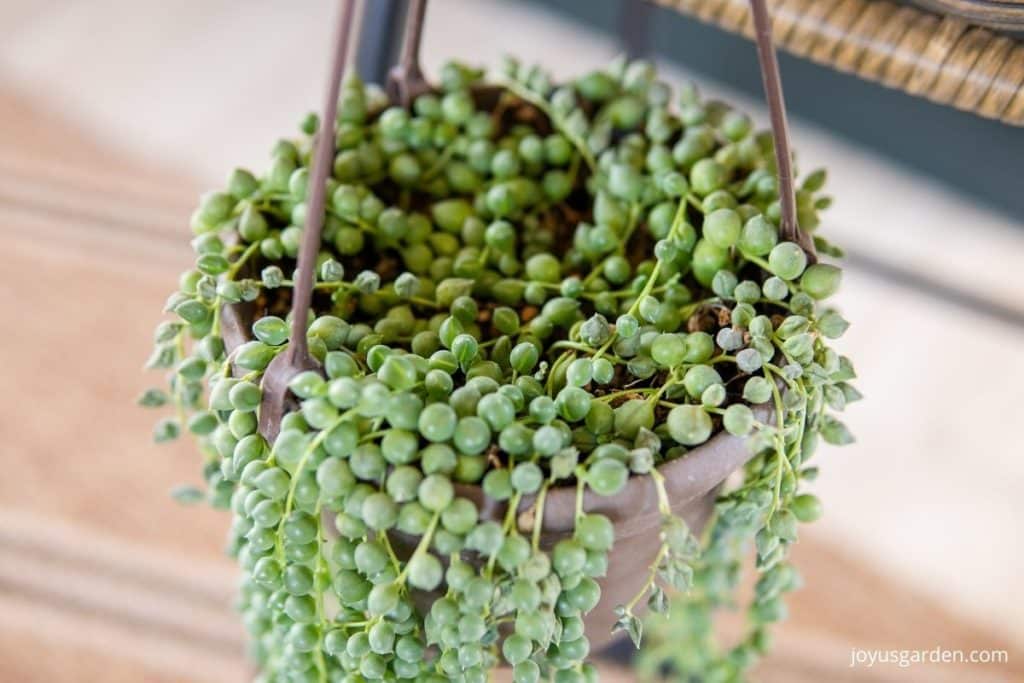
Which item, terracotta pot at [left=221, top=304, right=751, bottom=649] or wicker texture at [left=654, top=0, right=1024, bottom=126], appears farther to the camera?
wicker texture at [left=654, top=0, right=1024, bottom=126]

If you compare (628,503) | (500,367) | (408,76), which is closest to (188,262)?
(408,76)

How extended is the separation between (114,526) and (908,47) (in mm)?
941

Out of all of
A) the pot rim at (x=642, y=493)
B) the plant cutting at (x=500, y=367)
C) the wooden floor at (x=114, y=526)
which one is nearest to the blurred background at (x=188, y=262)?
the wooden floor at (x=114, y=526)

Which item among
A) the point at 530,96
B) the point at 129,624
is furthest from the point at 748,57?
the point at 129,624

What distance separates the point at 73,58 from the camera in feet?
6.05

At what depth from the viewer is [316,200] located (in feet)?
1.65

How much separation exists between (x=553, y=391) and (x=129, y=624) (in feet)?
2.38

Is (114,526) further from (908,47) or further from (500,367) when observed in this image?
(908,47)

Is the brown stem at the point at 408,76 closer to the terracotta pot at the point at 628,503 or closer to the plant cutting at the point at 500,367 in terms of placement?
the plant cutting at the point at 500,367

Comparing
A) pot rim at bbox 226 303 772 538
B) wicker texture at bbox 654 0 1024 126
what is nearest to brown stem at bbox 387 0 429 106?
wicker texture at bbox 654 0 1024 126

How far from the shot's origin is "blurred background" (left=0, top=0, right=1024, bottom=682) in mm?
1120

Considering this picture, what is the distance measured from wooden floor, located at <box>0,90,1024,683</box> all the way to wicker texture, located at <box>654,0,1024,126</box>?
0.65m

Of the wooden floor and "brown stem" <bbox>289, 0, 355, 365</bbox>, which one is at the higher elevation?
"brown stem" <bbox>289, 0, 355, 365</bbox>

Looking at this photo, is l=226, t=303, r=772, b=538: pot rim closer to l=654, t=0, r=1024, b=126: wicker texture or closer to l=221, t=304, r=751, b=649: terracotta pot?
l=221, t=304, r=751, b=649: terracotta pot
